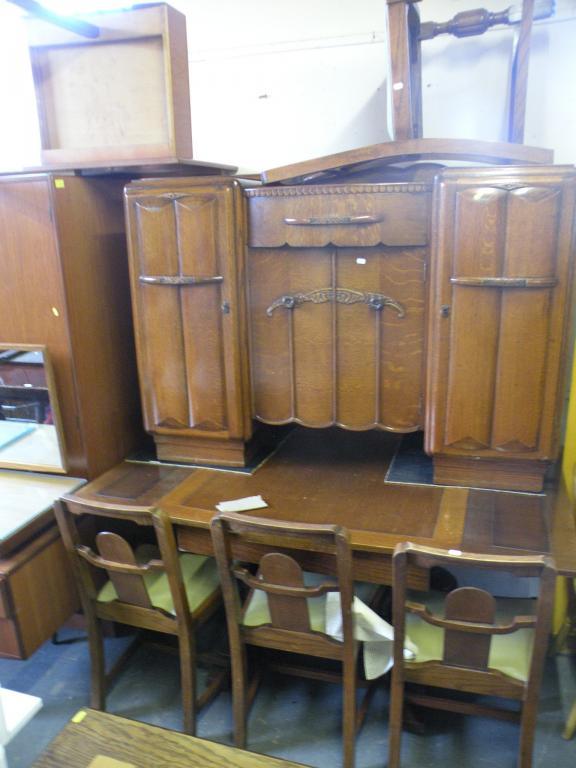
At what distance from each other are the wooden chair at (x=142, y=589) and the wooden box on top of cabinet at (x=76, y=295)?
1.21 feet

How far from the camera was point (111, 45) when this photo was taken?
1884 millimetres

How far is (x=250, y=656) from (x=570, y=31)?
7.62ft

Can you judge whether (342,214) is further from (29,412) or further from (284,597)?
(29,412)

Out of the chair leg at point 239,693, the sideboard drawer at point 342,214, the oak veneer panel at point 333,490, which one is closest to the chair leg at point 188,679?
A: the chair leg at point 239,693

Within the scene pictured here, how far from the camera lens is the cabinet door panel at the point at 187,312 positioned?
1879 millimetres

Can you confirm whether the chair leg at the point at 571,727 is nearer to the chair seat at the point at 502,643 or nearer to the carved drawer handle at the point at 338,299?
the chair seat at the point at 502,643

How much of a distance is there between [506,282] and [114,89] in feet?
4.42

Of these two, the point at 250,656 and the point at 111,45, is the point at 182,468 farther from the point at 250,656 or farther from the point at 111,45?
the point at 111,45

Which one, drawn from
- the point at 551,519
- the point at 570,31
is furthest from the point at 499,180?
the point at 551,519

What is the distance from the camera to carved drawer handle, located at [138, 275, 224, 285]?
1.91 meters

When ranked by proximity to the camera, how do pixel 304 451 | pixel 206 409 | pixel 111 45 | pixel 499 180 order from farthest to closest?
pixel 304 451 < pixel 206 409 < pixel 111 45 < pixel 499 180

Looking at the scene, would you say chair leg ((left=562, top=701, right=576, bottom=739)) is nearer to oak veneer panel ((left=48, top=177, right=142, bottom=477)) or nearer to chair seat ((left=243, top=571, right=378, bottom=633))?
chair seat ((left=243, top=571, right=378, bottom=633))

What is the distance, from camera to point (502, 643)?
165 cm

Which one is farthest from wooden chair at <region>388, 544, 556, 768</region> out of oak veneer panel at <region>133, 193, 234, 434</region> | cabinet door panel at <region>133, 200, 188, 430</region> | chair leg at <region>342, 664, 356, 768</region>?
cabinet door panel at <region>133, 200, 188, 430</region>
